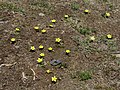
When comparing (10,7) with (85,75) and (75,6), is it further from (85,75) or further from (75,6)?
(85,75)

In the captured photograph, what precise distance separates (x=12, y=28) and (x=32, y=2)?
1.54m

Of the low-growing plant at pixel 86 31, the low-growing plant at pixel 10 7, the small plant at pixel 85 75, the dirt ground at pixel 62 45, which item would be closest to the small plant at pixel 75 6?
the dirt ground at pixel 62 45

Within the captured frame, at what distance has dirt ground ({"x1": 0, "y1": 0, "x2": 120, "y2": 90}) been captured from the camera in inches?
286

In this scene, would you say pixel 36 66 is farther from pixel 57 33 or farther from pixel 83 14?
pixel 83 14

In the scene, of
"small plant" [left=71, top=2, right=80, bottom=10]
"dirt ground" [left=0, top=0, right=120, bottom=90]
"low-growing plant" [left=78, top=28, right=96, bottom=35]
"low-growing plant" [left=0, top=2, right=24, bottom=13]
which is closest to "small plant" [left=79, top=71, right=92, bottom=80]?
"dirt ground" [left=0, top=0, right=120, bottom=90]

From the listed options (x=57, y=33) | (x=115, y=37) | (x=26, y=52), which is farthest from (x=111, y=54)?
(x=26, y=52)

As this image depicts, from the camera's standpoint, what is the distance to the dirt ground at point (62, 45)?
23.8 feet

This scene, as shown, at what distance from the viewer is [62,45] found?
27.0 feet

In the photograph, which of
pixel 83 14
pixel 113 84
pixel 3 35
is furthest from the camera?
Result: pixel 83 14

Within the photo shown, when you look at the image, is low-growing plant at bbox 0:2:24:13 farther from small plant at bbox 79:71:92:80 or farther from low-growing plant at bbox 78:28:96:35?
small plant at bbox 79:71:92:80

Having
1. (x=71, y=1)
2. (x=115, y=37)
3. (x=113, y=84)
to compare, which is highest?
(x=71, y=1)

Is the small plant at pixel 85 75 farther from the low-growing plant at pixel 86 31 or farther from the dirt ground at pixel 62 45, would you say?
the low-growing plant at pixel 86 31

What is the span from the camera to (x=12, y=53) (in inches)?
309

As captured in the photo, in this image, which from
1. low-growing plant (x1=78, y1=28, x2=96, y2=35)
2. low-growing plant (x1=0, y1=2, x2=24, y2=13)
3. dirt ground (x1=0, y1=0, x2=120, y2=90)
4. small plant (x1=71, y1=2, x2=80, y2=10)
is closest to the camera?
dirt ground (x1=0, y1=0, x2=120, y2=90)
